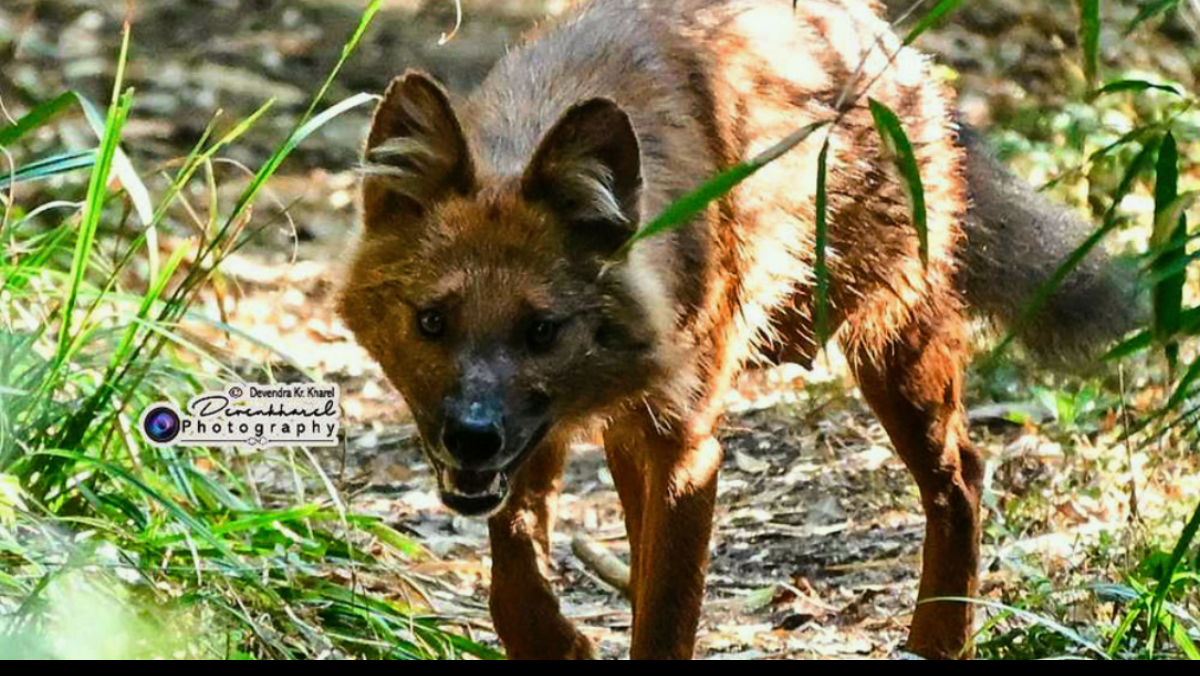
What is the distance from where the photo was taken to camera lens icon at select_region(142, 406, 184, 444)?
4.98m

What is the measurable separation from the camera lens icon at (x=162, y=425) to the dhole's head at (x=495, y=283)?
1.59ft

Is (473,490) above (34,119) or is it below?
below

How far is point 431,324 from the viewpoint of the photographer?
466 centimetres

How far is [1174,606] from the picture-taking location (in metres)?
4.74

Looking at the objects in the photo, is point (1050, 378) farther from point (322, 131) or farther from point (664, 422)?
point (322, 131)

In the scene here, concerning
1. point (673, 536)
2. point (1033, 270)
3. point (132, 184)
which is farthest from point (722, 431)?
point (132, 184)

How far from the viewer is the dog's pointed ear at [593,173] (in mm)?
4617

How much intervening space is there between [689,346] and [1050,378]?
3.80 feet

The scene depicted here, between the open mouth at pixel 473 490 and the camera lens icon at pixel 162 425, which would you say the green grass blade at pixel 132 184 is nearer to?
the camera lens icon at pixel 162 425

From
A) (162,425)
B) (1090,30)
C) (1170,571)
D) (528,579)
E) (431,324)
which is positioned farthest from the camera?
(528,579)

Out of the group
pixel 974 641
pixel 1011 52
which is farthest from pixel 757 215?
pixel 974 641

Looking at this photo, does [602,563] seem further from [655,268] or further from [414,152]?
[414,152]

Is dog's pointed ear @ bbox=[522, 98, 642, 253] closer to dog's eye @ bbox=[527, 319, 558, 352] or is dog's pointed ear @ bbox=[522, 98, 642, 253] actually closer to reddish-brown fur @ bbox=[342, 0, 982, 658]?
reddish-brown fur @ bbox=[342, 0, 982, 658]

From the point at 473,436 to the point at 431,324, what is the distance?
1.13 ft
